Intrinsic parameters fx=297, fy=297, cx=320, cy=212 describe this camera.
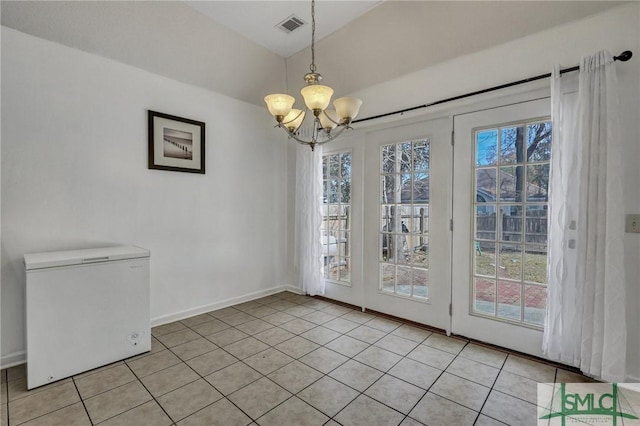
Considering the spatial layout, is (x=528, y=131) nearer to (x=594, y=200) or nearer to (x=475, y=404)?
(x=594, y=200)

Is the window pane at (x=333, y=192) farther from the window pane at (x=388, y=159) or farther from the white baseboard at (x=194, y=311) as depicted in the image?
the white baseboard at (x=194, y=311)

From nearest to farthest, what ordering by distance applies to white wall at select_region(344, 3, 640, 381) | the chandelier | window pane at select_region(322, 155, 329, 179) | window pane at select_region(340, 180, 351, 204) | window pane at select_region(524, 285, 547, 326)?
the chandelier → white wall at select_region(344, 3, 640, 381) → window pane at select_region(524, 285, 547, 326) → window pane at select_region(340, 180, 351, 204) → window pane at select_region(322, 155, 329, 179)

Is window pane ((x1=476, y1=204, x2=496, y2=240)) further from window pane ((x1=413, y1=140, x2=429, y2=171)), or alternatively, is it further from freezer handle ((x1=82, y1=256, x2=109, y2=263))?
freezer handle ((x1=82, y1=256, x2=109, y2=263))

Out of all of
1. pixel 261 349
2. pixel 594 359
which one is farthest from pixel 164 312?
pixel 594 359

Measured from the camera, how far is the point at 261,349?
253 cm

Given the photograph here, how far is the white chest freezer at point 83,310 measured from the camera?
6.53ft

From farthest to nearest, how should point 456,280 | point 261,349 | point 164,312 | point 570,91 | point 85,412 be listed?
point 164,312 < point 456,280 < point 261,349 < point 570,91 < point 85,412

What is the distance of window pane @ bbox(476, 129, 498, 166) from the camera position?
2.52 metres

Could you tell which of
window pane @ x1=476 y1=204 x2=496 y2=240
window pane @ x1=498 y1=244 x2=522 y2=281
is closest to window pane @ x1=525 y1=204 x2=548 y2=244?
window pane @ x1=498 y1=244 x2=522 y2=281

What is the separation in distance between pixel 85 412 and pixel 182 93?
2.84 meters

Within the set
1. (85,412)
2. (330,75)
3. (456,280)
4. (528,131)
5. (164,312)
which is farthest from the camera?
(330,75)

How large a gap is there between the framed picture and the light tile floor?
169 cm

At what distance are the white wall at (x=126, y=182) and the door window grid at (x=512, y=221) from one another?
2594mm

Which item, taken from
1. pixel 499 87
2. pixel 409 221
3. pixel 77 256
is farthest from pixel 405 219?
pixel 77 256
